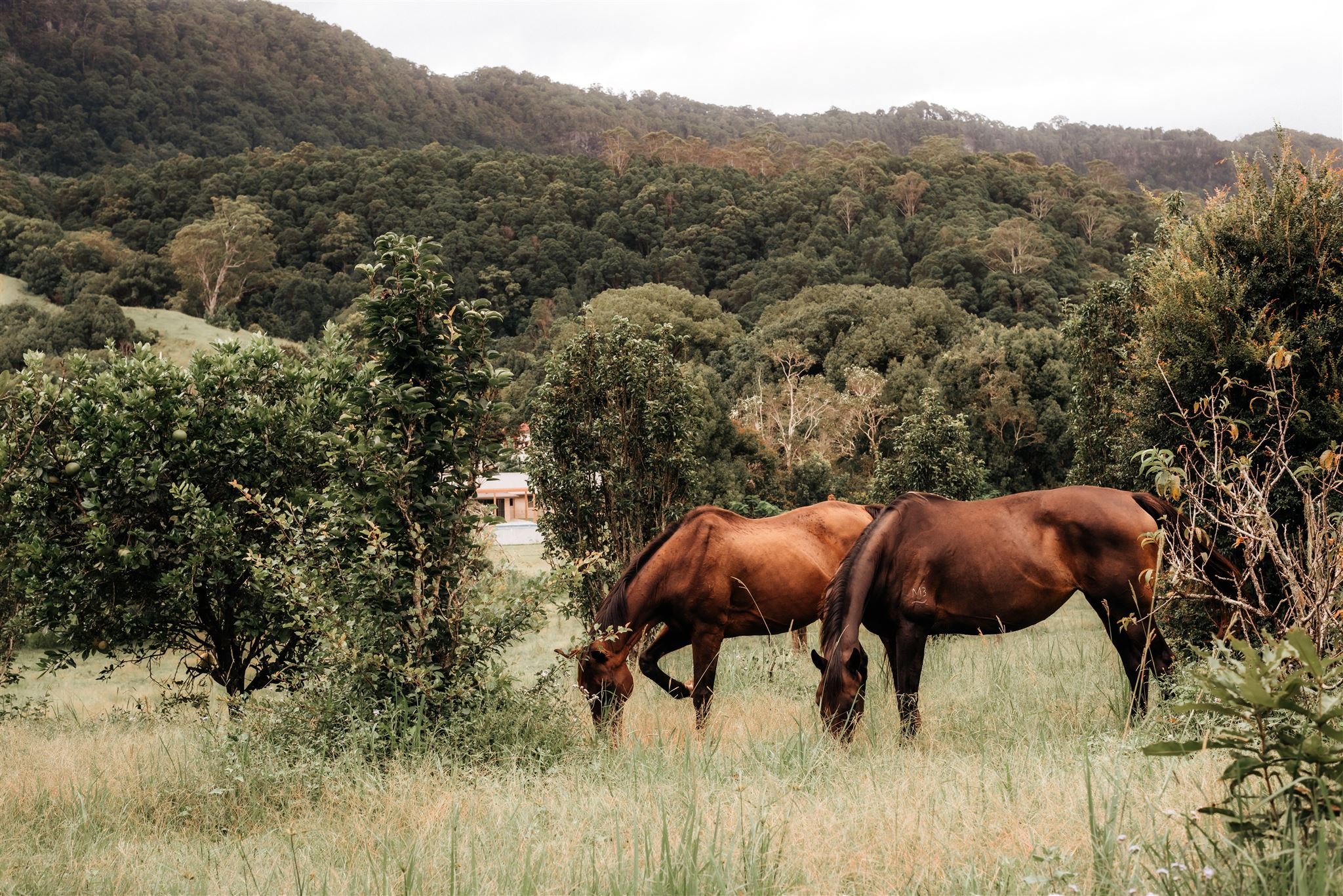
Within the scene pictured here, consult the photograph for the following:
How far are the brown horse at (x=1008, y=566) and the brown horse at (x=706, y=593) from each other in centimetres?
129

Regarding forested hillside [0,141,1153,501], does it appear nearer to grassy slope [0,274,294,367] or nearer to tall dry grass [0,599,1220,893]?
grassy slope [0,274,294,367]

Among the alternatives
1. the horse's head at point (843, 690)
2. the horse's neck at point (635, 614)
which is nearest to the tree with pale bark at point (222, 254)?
the horse's neck at point (635, 614)

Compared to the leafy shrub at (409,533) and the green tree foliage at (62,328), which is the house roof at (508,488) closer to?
the green tree foliage at (62,328)

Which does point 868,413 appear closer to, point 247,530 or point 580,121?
point 247,530

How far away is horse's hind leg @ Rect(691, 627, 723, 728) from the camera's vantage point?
8.12 meters

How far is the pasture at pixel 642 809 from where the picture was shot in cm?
363

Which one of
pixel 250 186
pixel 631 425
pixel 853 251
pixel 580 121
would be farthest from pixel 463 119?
pixel 631 425

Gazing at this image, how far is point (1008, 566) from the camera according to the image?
7.71 meters

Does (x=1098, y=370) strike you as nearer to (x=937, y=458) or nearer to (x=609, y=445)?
(x=937, y=458)

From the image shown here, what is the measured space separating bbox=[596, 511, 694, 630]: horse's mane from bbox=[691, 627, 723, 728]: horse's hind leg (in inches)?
29.2

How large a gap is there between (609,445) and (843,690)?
758 cm

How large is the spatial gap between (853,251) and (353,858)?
90194 mm

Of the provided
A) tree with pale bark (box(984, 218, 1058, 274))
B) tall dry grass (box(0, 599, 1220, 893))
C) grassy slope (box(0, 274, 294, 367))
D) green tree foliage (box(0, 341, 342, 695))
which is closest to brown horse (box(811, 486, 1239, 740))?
tall dry grass (box(0, 599, 1220, 893))

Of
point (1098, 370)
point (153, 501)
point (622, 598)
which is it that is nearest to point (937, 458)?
point (1098, 370)
